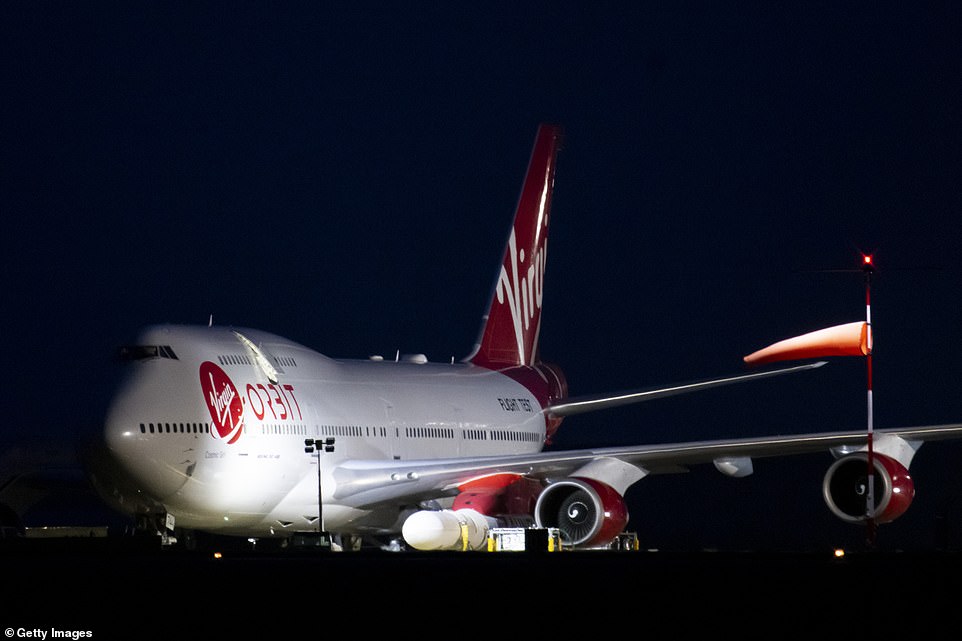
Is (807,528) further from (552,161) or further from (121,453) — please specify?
(121,453)

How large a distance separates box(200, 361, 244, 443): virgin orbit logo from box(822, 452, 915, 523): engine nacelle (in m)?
10.8

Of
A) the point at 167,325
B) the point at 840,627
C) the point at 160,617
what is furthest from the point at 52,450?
the point at 840,627

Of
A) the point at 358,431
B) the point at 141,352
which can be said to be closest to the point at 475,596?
the point at 141,352

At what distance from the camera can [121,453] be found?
2909 cm

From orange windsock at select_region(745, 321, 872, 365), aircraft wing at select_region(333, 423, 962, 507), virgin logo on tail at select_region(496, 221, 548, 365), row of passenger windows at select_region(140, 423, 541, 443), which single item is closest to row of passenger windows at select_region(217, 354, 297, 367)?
row of passenger windows at select_region(140, 423, 541, 443)

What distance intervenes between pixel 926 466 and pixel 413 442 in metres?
47.1

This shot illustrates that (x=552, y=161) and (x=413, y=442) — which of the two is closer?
(x=413, y=442)

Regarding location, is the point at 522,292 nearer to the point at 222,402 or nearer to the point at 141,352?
the point at 222,402

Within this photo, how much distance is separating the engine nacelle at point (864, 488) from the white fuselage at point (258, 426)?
8.57 meters

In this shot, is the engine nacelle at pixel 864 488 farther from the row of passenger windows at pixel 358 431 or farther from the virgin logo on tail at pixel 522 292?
the virgin logo on tail at pixel 522 292

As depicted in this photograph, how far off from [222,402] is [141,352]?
1698 mm

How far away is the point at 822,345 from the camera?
31062mm

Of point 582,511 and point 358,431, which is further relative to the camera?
point 358,431

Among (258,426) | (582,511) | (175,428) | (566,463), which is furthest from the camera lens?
(566,463)
